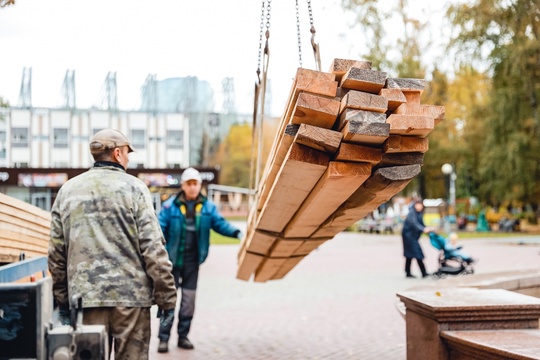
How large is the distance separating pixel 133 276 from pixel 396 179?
1.70 meters

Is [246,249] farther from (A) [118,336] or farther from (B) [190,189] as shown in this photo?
(A) [118,336]

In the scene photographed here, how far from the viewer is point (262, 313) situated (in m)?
10.5

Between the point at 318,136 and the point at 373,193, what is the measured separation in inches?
28.2

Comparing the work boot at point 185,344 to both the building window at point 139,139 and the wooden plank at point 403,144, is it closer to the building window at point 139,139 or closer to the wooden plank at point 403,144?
the wooden plank at point 403,144

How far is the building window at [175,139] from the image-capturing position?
6788 cm

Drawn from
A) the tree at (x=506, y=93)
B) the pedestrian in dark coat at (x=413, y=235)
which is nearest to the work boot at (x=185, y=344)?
the pedestrian in dark coat at (x=413, y=235)

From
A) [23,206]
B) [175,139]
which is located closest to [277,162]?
[23,206]

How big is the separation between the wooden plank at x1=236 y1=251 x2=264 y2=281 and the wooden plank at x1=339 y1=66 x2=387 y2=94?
281 centimetres

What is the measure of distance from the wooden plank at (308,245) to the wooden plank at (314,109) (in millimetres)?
1947

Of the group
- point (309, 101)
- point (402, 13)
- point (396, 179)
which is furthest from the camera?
point (402, 13)

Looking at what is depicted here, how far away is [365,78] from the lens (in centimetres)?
414

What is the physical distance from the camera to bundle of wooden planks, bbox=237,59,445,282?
162 inches

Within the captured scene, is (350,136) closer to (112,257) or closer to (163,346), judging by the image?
(112,257)

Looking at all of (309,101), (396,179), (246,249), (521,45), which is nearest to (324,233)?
(246,249)
